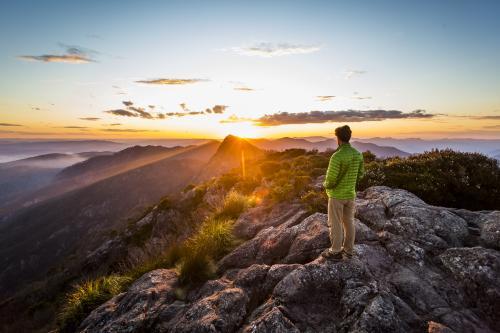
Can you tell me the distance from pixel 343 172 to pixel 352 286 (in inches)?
110

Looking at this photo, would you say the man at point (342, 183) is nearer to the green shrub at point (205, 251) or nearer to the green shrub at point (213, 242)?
the green shrub at point (205, 251)

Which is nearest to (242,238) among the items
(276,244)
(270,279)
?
(276,244)

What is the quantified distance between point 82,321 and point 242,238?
610 centimetres

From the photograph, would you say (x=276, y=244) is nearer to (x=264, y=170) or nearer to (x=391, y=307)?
(x=391, y=307)

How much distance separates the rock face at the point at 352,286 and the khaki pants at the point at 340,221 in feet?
1.50

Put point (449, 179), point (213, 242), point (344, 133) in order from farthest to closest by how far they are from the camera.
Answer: point (449, 179), point (213, 242), point (344, 133)

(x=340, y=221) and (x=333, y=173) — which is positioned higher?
(x=333, y=173)

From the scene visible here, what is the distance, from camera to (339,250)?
8.52 meters

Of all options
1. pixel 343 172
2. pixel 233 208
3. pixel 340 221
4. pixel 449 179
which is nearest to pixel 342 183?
pixel 343 172

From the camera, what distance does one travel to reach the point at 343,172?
815 centimetres

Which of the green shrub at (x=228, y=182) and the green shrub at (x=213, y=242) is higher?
the green shrub at (x=213, y=242)

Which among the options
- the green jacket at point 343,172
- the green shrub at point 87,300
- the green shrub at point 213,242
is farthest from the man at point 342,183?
the green shrub at point 87,300

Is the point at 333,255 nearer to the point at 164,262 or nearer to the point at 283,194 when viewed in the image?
the point at 164,262

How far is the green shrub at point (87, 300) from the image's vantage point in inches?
400
